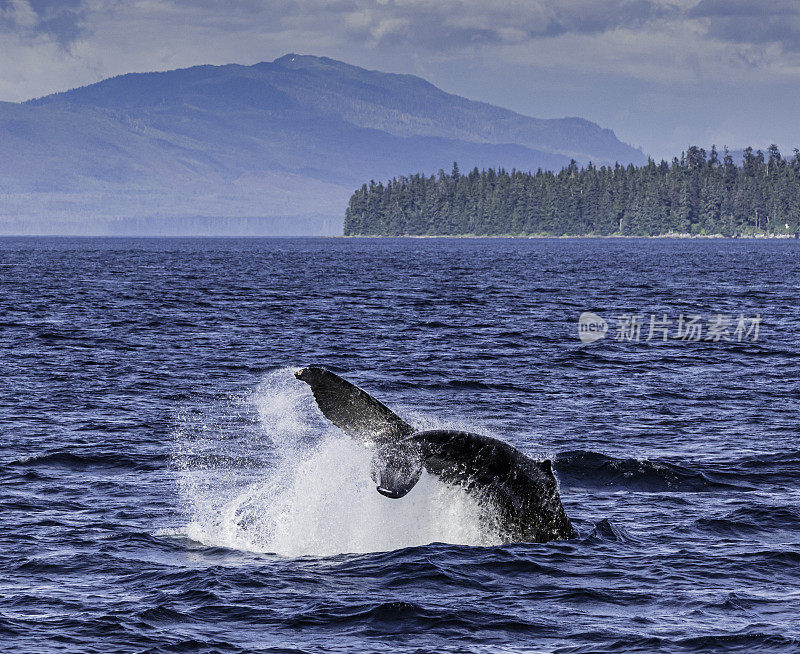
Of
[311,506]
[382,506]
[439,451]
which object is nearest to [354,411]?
[439,451]

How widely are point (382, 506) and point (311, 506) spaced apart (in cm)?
106

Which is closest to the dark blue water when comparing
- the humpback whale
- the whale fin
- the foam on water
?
the foam on water

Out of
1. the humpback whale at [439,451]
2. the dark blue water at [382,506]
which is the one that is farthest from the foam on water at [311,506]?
the humpback whale at [439,451]

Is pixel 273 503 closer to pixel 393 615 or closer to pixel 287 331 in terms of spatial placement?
pixel 393 615

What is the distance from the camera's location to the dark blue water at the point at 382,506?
1141 centimetres

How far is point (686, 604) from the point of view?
39.4ft

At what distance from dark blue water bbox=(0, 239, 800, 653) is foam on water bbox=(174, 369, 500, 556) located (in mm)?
43

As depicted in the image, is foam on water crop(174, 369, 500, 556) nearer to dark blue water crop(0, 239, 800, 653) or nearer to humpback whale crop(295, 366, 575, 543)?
dark blue water crop(0, 239, 800, 653)

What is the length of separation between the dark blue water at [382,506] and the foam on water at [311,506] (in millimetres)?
43

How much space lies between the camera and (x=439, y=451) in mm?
11469

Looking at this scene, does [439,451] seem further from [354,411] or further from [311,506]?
[311,506]

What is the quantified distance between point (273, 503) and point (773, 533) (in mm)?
7045

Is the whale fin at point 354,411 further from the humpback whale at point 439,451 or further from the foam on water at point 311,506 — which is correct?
the foam on water at point 311,506

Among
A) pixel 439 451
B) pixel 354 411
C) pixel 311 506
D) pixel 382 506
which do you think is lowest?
pixel 311 506
